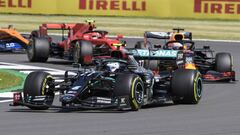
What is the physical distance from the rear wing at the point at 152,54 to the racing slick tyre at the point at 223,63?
3.02 m

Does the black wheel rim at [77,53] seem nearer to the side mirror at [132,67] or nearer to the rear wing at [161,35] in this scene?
the rear wing at [161,35]

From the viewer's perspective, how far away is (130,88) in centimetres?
1299

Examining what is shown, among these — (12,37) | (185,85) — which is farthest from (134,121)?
(12,37)

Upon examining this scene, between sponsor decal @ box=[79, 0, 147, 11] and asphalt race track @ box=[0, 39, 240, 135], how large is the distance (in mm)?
24094

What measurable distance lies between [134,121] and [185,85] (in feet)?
7.61

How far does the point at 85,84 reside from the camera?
43.9 ft

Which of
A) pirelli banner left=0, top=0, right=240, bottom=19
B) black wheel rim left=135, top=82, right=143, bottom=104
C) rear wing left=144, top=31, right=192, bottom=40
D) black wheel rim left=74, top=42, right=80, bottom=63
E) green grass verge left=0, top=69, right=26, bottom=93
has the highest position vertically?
pirelli banner left=0, top=0, right=240, bottom=19

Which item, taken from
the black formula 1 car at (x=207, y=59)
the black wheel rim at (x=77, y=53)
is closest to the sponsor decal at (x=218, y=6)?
the black wheel rim at (x=77, y=53)

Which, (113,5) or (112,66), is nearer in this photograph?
(112,66)

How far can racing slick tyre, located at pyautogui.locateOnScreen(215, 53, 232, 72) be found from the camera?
772 inches

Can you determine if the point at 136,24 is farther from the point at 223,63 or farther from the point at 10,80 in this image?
the point at 10,80

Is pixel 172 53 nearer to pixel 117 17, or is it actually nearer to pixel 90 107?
pixel 90 107

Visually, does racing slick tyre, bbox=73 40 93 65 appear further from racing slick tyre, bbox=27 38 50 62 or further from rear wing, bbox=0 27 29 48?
rear wing, bbox=0 27 29 48

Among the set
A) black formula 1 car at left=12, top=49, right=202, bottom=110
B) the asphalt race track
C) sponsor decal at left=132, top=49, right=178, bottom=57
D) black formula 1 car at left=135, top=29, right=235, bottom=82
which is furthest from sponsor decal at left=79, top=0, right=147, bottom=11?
black formula 1 car at left=12, top=49, right=202, bottom=110
